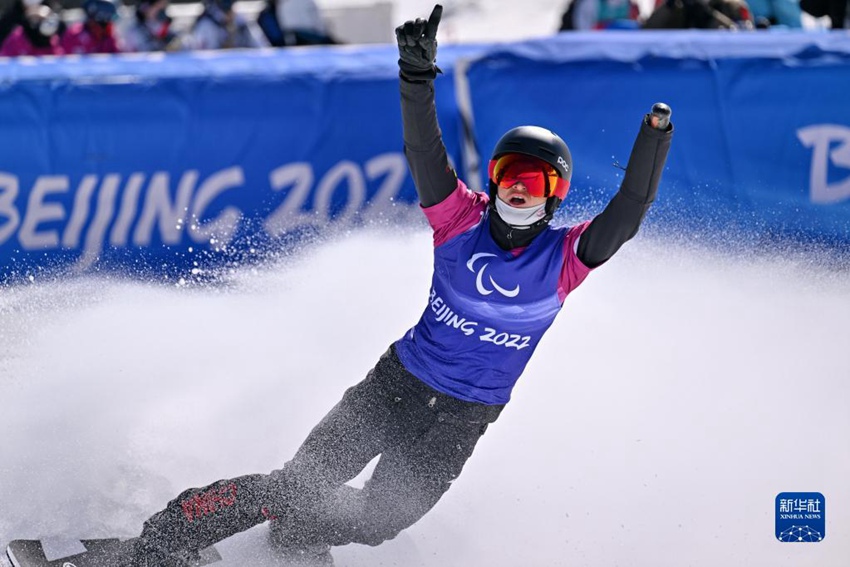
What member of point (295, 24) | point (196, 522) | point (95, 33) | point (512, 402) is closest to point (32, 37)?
point (95, 33)

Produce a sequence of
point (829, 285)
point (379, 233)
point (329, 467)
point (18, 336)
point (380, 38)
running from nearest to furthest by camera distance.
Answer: point (329, 467) → point (18, 336) → point (829, 285) → point (379, 233) → point (380, 38)

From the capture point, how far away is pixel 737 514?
488 centimetres

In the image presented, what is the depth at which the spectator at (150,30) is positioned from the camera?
986 centimetres

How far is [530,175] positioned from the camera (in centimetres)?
386

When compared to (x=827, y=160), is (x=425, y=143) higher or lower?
higher

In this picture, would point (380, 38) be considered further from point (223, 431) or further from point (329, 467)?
point (329, 467)

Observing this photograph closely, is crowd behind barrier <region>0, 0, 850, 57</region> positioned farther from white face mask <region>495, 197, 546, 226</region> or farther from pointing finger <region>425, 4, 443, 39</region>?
pointing finger <region>425, 4, 443, 39</region>

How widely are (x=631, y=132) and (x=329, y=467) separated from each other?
3.29 metres

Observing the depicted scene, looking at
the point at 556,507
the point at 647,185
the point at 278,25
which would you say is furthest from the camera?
the point at 278,25

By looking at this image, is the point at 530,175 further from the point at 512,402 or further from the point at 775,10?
the point at 775,10

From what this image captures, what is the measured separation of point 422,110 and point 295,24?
6149mm

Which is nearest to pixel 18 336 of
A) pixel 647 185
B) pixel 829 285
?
pixel 647 185

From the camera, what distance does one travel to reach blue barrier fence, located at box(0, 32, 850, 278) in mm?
6508

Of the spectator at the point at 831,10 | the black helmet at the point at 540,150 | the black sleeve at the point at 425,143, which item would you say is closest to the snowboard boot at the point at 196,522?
the black sleeve at the point at 425,143
